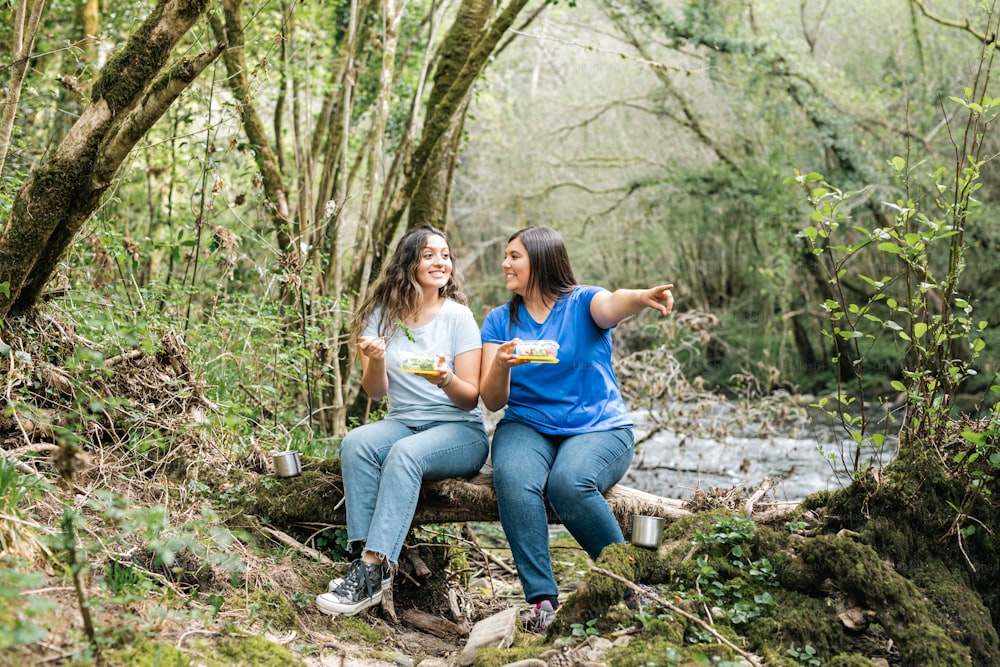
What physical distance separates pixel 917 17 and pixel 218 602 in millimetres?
11726

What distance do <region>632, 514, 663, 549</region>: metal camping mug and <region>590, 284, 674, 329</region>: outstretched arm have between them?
73 cm

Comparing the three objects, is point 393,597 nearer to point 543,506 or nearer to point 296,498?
point 296,498

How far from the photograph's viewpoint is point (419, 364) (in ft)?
10.9

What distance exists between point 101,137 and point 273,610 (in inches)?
67.2

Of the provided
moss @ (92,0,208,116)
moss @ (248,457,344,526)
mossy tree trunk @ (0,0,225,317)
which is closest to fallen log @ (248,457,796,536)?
moss @ (248,457,344,526)

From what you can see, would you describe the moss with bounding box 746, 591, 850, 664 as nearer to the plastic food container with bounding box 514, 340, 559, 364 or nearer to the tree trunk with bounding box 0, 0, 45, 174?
the plastic food container with bounding box 514, 340, 559, 364

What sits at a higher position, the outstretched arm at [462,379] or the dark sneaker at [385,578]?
the outstretched arm at [462,379]

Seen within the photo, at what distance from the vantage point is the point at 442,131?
522 centimetres

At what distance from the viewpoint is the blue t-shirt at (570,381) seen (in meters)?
3.51

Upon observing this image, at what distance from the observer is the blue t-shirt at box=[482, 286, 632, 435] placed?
351 cm

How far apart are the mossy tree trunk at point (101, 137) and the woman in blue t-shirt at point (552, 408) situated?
1.47 m

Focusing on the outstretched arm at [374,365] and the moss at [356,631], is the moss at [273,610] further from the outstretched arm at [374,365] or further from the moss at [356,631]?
the outstretched arm at [374,365]

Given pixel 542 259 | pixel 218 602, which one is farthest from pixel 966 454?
pixel 218 602

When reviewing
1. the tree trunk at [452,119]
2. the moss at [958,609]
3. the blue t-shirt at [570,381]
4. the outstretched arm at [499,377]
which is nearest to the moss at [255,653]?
the outstretched arm at [499,377]
